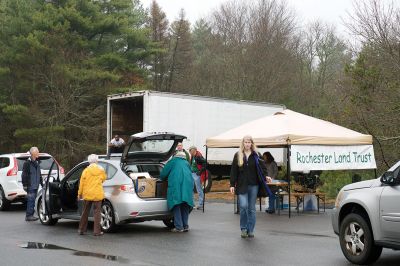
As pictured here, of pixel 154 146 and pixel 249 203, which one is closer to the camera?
pixel 249 203

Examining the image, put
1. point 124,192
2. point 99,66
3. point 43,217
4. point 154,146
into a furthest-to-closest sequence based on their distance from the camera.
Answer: point 99,66 → point 154,146 → point 43,217 → point 124,192

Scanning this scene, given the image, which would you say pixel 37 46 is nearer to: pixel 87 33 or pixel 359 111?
pixel 87 33

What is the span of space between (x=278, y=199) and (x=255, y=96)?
72.1 feet

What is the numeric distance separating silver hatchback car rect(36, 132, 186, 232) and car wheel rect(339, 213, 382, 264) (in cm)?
441

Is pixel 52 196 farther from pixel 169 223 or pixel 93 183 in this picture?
pixel 169 223

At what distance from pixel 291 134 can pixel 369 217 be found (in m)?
6.52

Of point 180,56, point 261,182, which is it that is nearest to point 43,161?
point 261,182

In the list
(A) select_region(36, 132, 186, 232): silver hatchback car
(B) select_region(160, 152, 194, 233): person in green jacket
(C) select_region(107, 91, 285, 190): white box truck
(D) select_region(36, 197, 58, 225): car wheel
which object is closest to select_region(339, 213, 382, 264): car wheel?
(B) select_region(160, 152, 194, 233): person in green jacket

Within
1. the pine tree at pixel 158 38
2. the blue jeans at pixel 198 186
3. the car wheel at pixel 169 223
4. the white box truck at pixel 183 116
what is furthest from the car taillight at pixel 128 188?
the pine tree at pixel 158 38

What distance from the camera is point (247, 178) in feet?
35.8

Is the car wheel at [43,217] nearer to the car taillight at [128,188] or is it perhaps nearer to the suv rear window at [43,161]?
the car taillight at [128,188]

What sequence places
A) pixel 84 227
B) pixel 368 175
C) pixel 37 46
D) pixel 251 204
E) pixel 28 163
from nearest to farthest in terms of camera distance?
1. pixel 251 204
2. pixel 84 227
3. pixel 28 163
4. pixel 368 175
5. pixel 37 46

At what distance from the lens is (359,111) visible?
20016mm

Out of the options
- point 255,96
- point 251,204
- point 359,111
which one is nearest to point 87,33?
point 255,96
